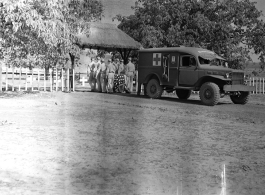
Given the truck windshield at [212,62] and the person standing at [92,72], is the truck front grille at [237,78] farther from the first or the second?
the person standing at [92,72]

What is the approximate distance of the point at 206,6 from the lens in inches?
1387

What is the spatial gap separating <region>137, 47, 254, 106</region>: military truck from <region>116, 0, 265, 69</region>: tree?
1238cm

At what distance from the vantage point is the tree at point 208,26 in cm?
3394

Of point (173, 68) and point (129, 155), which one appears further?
point (173, 68)

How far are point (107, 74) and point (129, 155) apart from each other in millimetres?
19268

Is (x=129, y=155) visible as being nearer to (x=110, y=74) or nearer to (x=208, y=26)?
(x=110, y=74)

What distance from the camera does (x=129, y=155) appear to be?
7520 mm

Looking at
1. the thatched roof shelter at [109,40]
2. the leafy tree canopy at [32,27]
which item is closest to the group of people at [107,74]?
the leafy tree canopy at [32,27]

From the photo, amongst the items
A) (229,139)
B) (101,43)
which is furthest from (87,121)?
(101,43)

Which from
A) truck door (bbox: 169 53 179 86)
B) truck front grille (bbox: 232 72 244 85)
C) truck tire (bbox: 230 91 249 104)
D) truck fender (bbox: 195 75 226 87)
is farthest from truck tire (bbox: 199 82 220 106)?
truck tire (bbox: 230 91 249 104)

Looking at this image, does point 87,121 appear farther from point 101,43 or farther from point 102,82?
point 101,43

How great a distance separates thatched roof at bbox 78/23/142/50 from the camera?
35122 mm

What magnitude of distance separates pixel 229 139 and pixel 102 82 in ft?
58.8

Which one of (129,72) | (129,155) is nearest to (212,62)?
(129,72)
